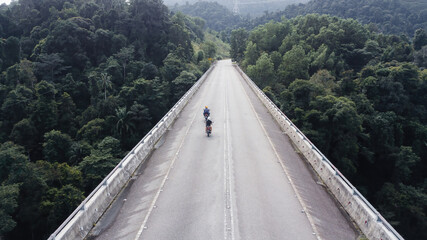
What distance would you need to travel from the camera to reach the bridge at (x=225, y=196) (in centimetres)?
1048

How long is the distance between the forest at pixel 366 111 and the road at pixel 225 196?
14802 mm

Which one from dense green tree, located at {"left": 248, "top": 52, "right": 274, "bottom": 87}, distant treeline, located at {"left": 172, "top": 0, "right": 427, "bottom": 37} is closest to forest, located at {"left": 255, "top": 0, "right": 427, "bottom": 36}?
distant treeline, located at {"left": 172, "top": 0, "right": 427, "bottom": 37}

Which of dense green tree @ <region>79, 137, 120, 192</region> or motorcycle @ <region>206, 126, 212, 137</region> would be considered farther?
dense green tree @ <region>79, 137, 120, 192</region>

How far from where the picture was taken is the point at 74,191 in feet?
92.9

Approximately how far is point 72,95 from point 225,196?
168 feet

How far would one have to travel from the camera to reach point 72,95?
54844mm

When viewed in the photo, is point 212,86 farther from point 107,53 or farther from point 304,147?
point 107,53

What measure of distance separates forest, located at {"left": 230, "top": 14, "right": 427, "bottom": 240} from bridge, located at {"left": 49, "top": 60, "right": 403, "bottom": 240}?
48.5 ft

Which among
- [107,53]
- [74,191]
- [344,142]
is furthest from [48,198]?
[107,53]

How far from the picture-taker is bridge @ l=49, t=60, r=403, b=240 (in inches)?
412

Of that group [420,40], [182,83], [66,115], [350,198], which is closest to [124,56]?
[182,83]

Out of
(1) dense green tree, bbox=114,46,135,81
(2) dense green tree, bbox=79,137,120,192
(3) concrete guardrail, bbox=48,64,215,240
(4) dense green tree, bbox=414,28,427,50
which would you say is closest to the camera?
(3) concrete guardrail, bbox=48,64,215,240

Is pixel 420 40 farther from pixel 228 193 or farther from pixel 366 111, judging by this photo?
pixel 228 193

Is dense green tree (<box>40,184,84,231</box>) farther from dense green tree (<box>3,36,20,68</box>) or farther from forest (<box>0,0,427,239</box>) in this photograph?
dense green tree (<box>3,36,20,68</box>)
